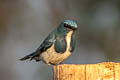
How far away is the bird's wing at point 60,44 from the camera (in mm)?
3406

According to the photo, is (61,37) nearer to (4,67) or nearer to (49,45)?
(49,45)

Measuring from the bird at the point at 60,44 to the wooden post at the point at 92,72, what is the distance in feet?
1.37

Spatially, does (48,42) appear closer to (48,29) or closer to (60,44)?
(60,44)

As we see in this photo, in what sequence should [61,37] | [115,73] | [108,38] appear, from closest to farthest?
[115,73], [61,37], [108,38]

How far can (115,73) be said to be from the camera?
2883mm

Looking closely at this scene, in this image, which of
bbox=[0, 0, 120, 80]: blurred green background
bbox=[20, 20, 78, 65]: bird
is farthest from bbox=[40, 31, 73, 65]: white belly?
bbox=[0, 0, 120, 80]: blurred green background

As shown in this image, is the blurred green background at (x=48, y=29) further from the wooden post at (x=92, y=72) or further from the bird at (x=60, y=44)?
the wooden post at (x=92, y=72)

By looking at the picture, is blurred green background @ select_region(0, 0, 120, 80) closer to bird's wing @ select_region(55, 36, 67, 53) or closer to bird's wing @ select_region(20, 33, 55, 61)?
bird's wing @ select_region(20, 33, 55, 61)

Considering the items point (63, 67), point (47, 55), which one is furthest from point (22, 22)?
point (63, 67)

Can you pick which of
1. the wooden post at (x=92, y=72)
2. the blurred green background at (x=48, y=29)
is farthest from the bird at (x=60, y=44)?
the blurred green background at (x=48, y=29)

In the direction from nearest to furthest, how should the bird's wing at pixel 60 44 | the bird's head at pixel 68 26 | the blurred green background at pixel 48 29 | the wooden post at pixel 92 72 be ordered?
the wooden post at pixel 92 72 → the bird's head at pixel 68 26 → the bird's wing at pixel 60 44 → the blurred green background at pixel 48 29

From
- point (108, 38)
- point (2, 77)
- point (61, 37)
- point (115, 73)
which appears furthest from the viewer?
point (108, 38)

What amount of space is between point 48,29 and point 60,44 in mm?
3238

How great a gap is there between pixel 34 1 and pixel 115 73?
394 centimetres
